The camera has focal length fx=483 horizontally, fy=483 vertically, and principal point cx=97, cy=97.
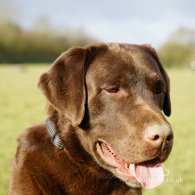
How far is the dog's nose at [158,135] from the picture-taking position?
3.97m

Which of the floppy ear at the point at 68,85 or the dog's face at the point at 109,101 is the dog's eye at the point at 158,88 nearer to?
the dog's face at the point at 109,101

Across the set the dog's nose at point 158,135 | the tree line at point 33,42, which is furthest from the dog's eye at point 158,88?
the tree line at point 33,42

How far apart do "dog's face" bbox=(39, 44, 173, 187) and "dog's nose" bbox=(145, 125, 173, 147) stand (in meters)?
0.11

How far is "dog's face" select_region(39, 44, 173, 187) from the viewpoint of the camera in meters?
4.23

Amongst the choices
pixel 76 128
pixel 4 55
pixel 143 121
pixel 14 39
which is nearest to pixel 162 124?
pixel 143 121

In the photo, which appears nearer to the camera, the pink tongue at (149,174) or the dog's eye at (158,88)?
the pink tongue at (149,174)

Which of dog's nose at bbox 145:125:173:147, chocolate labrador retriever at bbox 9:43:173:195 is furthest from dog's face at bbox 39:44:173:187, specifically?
dog's nose at bbox 145:125:173:147

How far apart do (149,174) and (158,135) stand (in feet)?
1.87

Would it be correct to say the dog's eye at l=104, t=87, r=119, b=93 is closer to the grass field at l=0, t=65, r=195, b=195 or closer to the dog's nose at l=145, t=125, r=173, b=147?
the dog's nose at l=145, t=125, r=173, b=147

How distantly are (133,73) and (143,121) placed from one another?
1.88 feet

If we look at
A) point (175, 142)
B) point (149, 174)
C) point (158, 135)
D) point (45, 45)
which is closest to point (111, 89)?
point (158, 135)

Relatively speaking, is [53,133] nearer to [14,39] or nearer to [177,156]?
[177,156]

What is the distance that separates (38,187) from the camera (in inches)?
173

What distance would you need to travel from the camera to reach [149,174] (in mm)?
4398
